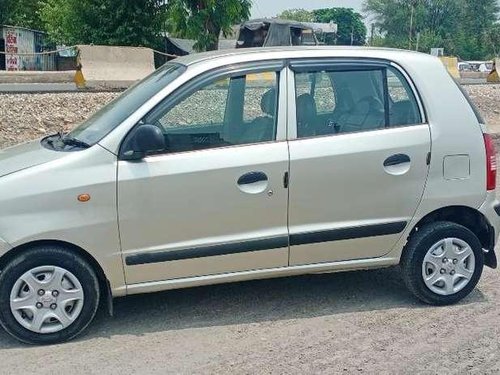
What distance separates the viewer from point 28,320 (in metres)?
3.99

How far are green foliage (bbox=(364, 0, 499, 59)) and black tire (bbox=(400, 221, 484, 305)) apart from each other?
7890cm

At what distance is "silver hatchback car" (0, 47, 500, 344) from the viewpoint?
13.0 ft

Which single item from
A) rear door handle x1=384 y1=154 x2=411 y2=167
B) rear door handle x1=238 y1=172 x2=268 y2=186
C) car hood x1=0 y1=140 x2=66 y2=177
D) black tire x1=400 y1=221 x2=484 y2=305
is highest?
car hood x1=0 y1=140 x2=66 y2=177

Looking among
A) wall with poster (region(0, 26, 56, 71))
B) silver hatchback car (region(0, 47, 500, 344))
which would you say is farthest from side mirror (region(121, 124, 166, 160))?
wall with poster (region(0, 26, 56, 71))

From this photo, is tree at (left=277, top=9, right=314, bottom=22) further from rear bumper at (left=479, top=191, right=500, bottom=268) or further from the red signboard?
rear bumper at (left=479, top=191, right=500, bottom=268)

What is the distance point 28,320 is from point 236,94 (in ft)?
6.88

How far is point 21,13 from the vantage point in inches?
1825

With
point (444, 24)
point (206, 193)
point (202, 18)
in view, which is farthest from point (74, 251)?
point (444, 24)

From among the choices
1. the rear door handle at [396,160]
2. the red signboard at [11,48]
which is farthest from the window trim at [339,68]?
the red signboard at [11,48]

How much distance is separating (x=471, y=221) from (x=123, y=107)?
2.76 meters

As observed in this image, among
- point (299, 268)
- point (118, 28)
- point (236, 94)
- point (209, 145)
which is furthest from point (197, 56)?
point (118, 28)

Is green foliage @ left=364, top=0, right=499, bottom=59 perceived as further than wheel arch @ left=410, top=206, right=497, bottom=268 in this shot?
Yes

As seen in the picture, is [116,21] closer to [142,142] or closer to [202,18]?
[202,18]

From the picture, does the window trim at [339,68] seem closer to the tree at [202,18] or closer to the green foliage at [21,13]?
the tree at [202,18]
